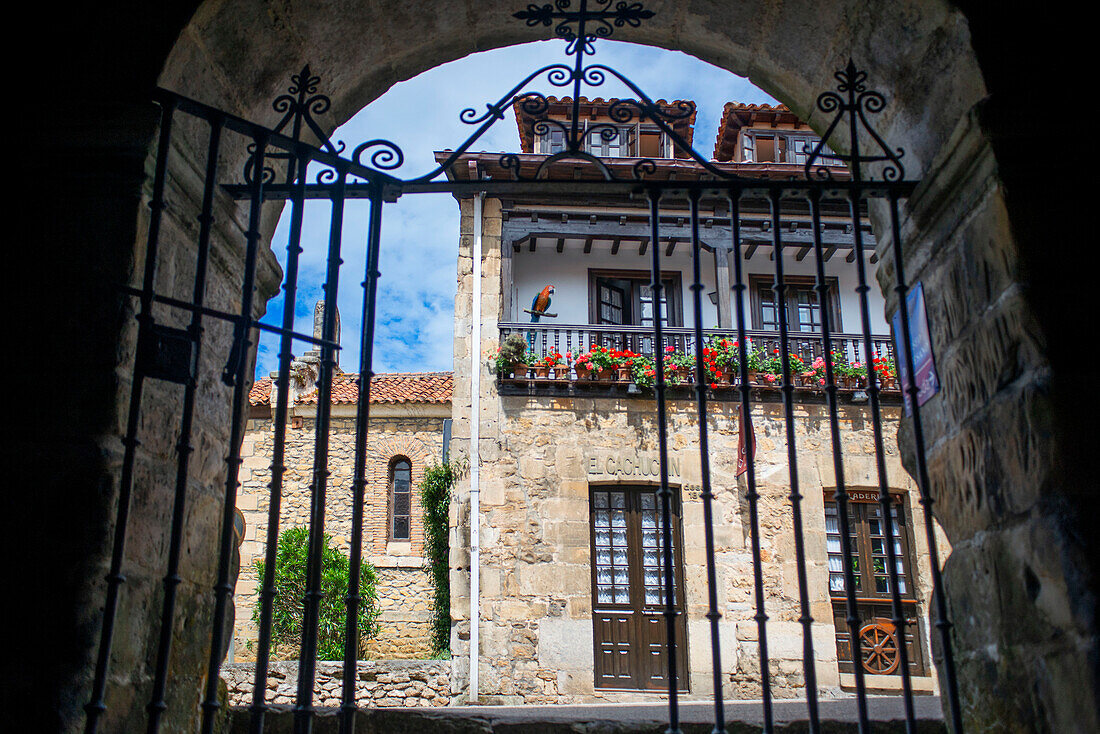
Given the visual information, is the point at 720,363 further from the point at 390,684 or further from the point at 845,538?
the point at 845,538

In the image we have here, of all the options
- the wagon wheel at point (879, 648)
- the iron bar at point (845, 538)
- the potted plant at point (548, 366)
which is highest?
the potted plant at point (548, 366)

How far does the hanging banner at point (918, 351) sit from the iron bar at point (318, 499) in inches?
63.4

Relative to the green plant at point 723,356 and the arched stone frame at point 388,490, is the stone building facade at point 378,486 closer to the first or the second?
the arched stone frame at point 388,490

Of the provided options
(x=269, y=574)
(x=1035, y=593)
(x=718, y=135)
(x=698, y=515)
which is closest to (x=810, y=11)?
(x=1035, y=593)

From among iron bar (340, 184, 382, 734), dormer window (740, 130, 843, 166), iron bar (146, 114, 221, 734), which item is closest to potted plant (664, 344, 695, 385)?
dormer window (740, 130, 843, 166)

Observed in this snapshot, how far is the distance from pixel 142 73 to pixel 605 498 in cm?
899

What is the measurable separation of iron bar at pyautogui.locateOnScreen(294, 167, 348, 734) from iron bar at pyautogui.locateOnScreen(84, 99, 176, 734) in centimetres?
→ 40

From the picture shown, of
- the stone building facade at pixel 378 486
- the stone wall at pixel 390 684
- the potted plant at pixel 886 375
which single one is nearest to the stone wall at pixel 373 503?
the stone building facade at pixel 378 486

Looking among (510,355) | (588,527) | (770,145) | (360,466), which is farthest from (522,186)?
(770,145)

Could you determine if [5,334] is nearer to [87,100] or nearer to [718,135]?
[87,100]

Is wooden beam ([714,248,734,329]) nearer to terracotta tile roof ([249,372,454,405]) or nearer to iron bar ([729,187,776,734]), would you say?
terracotta tile roof ([249,372,454,405])

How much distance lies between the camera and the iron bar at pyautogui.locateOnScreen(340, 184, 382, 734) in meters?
2.12

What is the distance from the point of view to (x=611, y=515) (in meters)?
10.7

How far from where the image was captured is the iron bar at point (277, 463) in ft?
6.91
